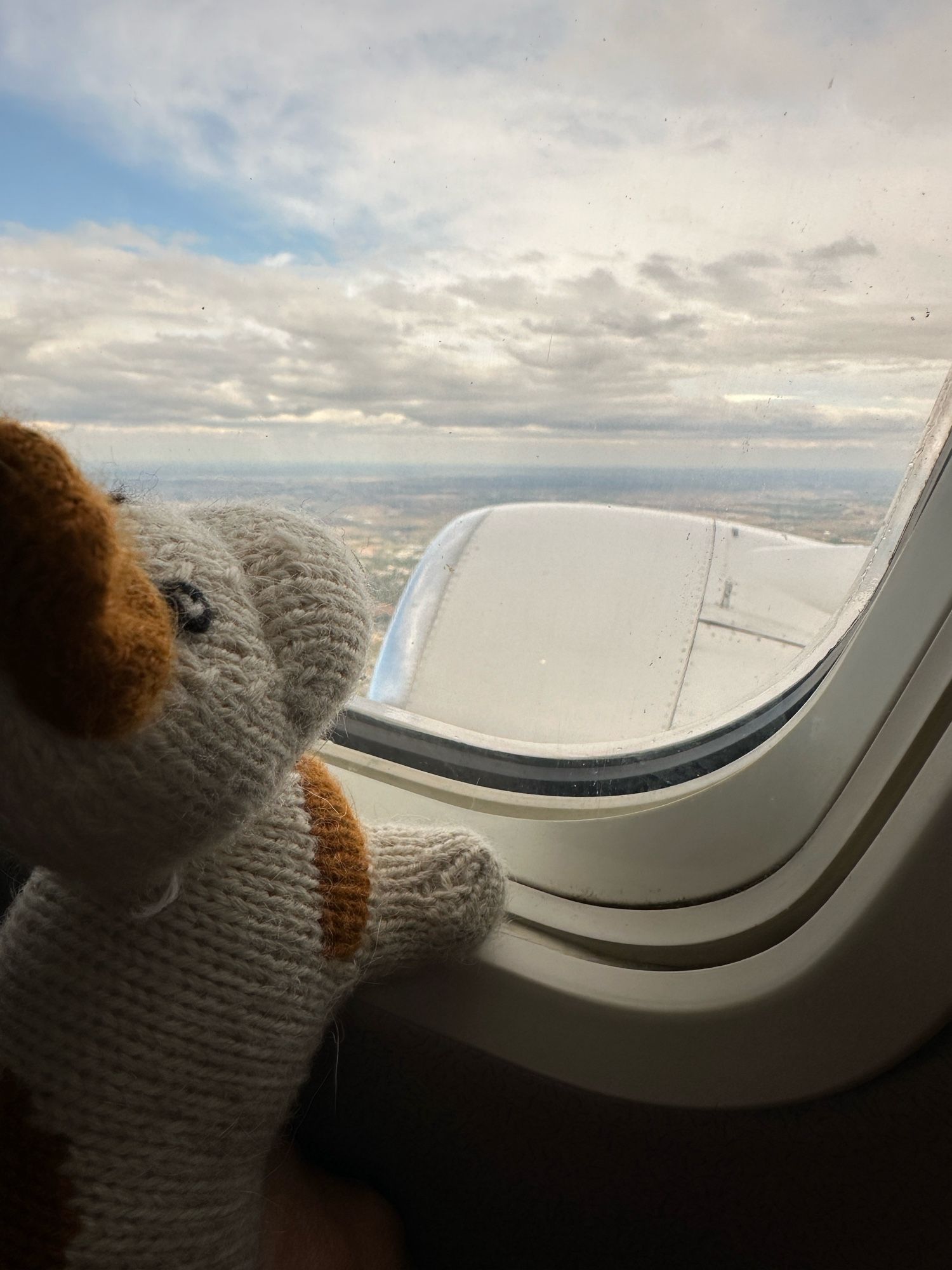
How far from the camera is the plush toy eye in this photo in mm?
397

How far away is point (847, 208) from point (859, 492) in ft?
0.74

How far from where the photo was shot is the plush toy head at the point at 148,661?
0.31 metres

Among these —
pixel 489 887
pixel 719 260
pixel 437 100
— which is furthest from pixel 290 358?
pixel 489 887

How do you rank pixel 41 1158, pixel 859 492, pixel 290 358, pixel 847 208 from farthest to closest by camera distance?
pixel 290 358 < pixel 859 492 < pixel 847 208 < pixel 41 1158

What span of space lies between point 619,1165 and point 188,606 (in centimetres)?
60

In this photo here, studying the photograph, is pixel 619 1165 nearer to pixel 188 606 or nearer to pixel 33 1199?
pixel 33 1199

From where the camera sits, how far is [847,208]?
574 millimetres

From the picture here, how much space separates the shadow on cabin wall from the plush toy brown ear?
0.46 metres

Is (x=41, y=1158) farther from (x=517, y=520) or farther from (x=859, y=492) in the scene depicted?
(x=859, y=492)

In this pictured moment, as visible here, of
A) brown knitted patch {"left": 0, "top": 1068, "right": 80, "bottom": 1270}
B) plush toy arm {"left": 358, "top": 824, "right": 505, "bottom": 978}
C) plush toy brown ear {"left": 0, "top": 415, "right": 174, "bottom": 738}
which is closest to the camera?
plush toy brown ear {"left": 0, "top": 415, "right": 174, "bottom": 738}

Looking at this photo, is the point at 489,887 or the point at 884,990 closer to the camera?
the point at 884,990

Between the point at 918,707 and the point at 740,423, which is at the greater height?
the point at 740,423

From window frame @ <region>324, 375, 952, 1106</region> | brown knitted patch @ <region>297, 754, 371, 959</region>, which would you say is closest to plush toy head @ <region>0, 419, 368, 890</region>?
brown knitted patch @ <region>297, 754, 371, 959</region>

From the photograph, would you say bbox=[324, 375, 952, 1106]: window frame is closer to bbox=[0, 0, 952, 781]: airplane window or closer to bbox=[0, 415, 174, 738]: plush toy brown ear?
bbox=[0, 0, 952, 781]: airplane window
